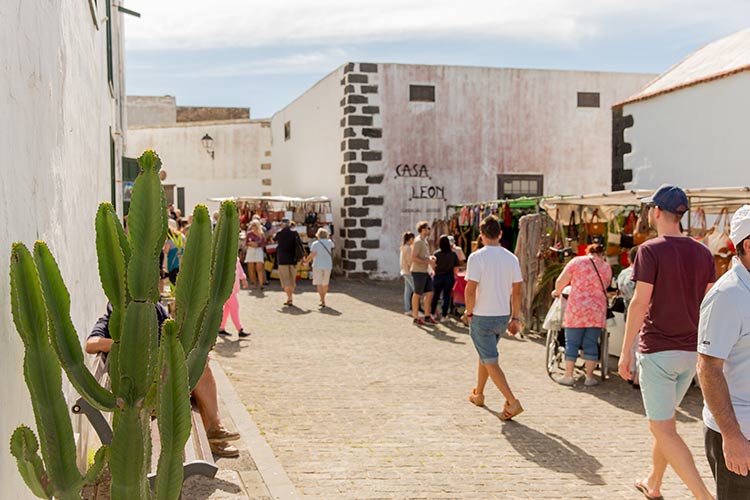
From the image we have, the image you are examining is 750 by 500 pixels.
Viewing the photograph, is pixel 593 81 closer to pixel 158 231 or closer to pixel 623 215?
pixel 623 215

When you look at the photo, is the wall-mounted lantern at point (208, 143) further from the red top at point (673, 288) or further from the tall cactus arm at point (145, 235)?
the tall cactus arm at point (145, 235)

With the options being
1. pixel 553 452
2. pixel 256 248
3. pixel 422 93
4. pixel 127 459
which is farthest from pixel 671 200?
pixel 422 93

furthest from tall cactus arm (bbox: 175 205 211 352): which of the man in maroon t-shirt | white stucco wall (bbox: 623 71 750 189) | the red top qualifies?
white stucco wall (bbox: 623 71 750 189)

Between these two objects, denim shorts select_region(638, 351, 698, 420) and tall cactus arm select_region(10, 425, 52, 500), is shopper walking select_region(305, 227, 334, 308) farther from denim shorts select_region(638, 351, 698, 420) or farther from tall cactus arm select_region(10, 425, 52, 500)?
tall cactus arm select_region(10, 425, 52, 500)

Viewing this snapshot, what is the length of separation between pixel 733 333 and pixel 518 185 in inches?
774

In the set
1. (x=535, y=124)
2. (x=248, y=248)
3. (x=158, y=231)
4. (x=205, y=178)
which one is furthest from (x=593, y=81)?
(x=158, y=231)

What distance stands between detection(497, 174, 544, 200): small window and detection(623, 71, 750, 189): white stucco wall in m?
6.30

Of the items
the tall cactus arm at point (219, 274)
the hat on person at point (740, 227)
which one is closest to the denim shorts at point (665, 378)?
the hat on person at point (740, 227)

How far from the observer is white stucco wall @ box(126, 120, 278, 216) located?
32156mm

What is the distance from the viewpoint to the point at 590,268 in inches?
370

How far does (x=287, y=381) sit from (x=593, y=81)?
54.8 ft

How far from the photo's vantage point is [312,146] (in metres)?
25.8

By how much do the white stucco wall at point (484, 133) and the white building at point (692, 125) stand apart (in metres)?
5.81

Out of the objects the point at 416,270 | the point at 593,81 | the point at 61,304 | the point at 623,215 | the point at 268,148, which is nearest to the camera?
the point at 61,304
